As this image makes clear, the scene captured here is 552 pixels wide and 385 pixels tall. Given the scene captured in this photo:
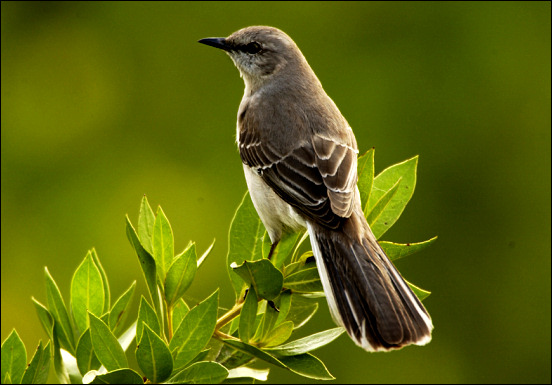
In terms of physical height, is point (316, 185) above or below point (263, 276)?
above

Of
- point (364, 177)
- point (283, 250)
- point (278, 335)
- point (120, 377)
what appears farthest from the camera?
point (283, 250)

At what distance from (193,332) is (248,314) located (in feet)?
0.76

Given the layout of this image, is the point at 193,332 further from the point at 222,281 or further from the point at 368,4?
the point at 368,4

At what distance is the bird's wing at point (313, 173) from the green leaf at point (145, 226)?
885 millimetres

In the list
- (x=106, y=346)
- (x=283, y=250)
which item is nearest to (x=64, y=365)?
(x=106, y=346)

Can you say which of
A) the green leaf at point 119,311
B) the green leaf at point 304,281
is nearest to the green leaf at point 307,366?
the green leaf at point 304,281

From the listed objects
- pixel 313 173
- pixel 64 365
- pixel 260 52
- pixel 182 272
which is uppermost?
pixel 260 52

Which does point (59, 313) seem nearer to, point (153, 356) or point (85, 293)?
point (85, 293)

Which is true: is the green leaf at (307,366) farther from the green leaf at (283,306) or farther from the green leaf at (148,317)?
the green leaf at (148,317)

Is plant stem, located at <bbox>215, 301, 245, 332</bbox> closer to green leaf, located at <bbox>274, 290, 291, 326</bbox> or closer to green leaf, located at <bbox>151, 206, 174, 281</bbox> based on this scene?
green leaf, located at <bbox>274, 290, 291, 326</bbox>

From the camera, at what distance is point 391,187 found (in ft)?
9.72

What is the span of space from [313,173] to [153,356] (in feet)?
5.17

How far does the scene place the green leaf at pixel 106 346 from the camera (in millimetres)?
2297

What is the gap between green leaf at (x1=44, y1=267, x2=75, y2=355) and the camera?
2.69 m
